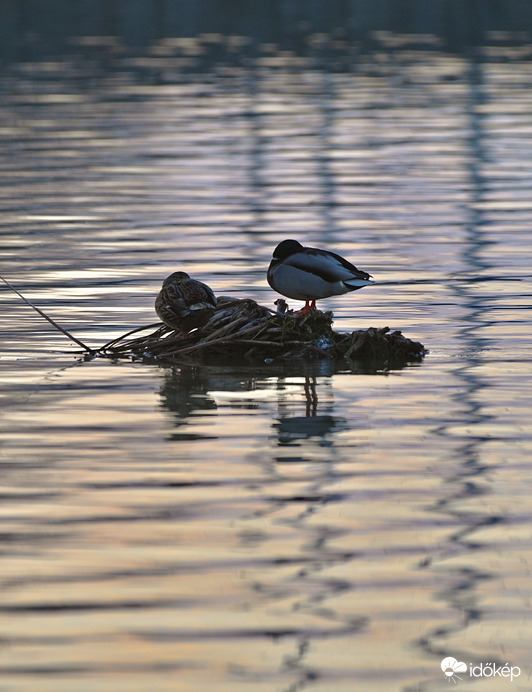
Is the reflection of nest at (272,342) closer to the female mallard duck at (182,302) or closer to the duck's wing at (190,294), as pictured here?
the female mallard duck at (182,302)

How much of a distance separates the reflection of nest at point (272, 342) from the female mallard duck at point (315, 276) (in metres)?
0.18

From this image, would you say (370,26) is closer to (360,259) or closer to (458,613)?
(360,259)

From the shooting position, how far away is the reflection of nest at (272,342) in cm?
1236

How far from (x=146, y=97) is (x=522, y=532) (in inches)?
1338

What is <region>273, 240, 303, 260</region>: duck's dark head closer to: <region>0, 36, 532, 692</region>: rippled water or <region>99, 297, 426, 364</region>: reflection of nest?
<region>99, 297, 426, 364</region>: reflection of nest

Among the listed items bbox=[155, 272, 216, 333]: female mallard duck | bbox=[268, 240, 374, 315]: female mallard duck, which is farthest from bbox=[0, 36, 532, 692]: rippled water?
bbox=[268, 240, 374, 315]: female mallard duck

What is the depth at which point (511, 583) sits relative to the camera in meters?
7.32

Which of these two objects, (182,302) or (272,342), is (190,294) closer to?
(182,302)

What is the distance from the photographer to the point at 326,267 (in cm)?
1241

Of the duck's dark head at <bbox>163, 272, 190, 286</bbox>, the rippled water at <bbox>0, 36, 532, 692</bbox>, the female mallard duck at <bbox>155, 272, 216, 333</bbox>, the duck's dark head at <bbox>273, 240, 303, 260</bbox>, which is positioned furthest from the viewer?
the duck's dark head at <bbox>273, 240, 303, 260</bbox>

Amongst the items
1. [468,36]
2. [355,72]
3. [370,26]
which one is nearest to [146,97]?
[355,72]

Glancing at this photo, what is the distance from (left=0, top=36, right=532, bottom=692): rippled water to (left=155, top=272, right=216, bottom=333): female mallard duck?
47cm

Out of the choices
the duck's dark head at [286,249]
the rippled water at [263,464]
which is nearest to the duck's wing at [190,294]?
the rippled water at [263,464]

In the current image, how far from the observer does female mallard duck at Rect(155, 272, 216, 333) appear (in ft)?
40.5
